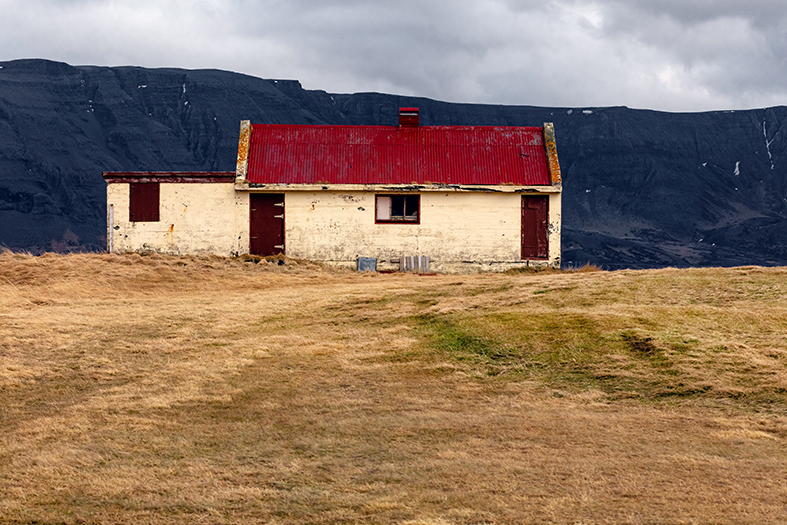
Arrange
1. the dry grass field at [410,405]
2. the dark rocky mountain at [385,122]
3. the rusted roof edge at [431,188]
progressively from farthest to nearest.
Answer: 1. the dark rocky mountain at [385,122]
2. the rusted roof edge at [431,188]
3. the dry grass field at [410,405]

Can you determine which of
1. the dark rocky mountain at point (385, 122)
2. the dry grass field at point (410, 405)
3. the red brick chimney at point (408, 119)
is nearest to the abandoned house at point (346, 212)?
the red brick chimney at point (408, 119)

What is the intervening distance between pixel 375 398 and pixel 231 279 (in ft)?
44.3

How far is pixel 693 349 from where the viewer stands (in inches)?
469

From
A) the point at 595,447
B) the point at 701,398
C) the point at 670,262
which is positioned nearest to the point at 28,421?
the point at 595,447

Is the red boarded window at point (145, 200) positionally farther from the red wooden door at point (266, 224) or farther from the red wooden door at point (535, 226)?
the red wooden door at point (535, 226)

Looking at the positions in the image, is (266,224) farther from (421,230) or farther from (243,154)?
(421,230)

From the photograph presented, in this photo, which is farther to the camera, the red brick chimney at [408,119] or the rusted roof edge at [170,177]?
the red brick chimney at [408,119]

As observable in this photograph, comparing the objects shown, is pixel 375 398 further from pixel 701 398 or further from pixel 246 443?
pixel 701 398

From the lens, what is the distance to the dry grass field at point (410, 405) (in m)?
6.82

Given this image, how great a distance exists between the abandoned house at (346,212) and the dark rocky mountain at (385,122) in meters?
63.2

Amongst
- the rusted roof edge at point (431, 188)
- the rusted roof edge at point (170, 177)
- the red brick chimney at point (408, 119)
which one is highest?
the red brick chimney at point (408, 119)

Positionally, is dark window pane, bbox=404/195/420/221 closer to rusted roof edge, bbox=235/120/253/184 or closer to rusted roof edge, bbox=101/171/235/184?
rusted roof edge, bbox=235/120/253/184

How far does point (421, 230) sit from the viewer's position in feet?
91.4

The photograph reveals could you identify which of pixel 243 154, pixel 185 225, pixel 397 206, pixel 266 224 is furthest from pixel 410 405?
pixel 243 154
